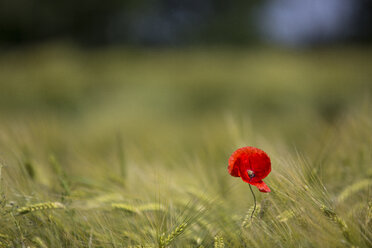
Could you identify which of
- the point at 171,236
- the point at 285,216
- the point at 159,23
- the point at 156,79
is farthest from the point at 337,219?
the point at 159,23

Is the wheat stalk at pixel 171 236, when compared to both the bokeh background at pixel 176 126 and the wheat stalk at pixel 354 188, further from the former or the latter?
the wheat stalk at pixel 354 188

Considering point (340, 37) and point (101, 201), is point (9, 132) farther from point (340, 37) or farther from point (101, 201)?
point (340, 37)

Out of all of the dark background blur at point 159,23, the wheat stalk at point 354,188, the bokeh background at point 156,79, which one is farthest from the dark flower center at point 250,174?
the dark background blur at point 159,23

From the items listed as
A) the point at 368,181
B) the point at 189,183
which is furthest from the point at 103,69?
the point at 368,181

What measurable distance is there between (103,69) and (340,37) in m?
3.14

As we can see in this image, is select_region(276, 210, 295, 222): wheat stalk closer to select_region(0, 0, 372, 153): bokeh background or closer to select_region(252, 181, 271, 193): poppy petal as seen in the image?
select_region(252, 181, 271, 193): poppy petal

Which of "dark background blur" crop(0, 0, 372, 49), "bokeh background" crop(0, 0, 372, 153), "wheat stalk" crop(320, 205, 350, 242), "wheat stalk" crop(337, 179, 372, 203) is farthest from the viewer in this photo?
"dark background blur" crop(0, 0, 372, 49)

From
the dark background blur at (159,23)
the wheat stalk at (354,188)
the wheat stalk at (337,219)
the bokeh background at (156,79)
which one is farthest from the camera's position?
the dark background blur at (159,23)

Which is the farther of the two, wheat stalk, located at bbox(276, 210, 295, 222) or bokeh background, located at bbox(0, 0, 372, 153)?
bokeh background, located at bbox(0, 0, 372, 153)

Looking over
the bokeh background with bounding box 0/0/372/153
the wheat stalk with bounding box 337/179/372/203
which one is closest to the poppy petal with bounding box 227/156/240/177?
the wheat stalk with bounding box 337/179/372/203

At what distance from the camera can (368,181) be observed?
1.36ft

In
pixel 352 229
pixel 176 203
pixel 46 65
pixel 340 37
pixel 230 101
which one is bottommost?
pixel 352 229

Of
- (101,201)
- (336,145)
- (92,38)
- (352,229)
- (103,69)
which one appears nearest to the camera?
(352,229)

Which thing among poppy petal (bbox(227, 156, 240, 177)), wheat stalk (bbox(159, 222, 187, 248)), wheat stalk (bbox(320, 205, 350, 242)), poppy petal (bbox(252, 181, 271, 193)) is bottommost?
wheat stalk (bbox(320, 205, 350, 242))
